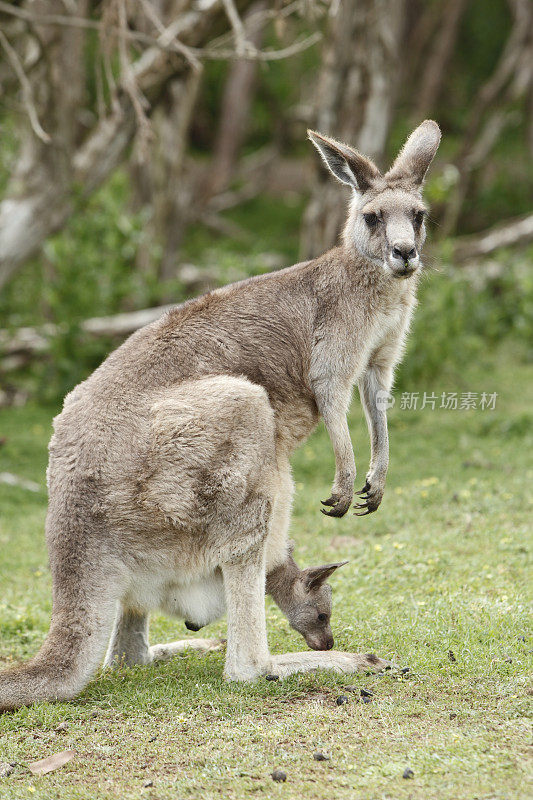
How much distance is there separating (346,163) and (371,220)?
29 centimetres

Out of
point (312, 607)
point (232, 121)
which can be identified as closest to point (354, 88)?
point (312, 607)

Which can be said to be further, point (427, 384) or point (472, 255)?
point (472, 255)

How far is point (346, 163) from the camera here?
481 centimetres

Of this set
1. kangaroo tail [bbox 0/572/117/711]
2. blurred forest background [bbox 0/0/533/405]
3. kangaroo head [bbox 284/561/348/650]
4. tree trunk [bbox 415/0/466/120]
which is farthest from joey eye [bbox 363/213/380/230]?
tree trunk [bbox 415/0/466/120]

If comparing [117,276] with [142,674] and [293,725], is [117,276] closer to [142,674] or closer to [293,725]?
[142,674]

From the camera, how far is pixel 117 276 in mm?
9891

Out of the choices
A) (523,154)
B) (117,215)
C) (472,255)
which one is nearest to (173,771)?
(117,215)

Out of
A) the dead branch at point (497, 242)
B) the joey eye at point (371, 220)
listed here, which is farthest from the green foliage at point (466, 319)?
the joey eye at point (371, 220)

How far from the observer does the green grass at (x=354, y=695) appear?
3.47 meters

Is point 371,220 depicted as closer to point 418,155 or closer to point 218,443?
point 418,155

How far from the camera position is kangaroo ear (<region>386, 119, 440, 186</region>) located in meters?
4.94

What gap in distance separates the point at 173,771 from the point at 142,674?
3.26 ft

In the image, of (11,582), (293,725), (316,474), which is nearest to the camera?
(293,725)

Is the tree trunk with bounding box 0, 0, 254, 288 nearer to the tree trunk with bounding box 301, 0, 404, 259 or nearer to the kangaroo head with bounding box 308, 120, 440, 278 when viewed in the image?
the tree trunk with bounding box 301, 0, 404, 259
